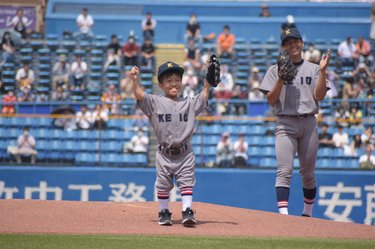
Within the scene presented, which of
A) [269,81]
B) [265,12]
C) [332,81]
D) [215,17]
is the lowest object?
[269,81]

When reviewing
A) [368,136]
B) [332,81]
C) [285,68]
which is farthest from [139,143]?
[285,68]

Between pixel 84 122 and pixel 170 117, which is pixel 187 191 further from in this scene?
pixel 84 122

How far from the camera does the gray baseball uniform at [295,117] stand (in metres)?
A: 8.83

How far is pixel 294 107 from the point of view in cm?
881

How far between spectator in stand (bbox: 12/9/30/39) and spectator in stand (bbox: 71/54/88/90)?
2602 mm

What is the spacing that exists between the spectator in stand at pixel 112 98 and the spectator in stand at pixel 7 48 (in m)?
2.89

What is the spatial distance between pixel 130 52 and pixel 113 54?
387 millimetres

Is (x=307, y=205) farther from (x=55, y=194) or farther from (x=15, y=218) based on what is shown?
(x=55, y=194)

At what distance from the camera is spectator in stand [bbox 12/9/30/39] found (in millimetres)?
20734

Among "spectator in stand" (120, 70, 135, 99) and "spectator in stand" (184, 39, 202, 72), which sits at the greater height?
"spectator in stand" (184, 39, 202, 72)

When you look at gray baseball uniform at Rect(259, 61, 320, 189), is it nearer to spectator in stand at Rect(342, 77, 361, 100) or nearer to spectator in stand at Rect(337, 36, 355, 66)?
spectator in stand at Rect(342, 77, 361, 100)

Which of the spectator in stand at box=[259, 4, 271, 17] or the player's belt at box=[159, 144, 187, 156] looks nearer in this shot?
the player's belt at box=[159, 144, 187, 156]

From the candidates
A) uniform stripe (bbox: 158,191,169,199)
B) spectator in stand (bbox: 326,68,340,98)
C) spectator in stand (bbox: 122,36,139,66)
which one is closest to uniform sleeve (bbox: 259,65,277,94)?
uniform stripe (bbox: 158,191,169,199)

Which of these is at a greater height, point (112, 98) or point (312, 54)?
point (312, 54)
